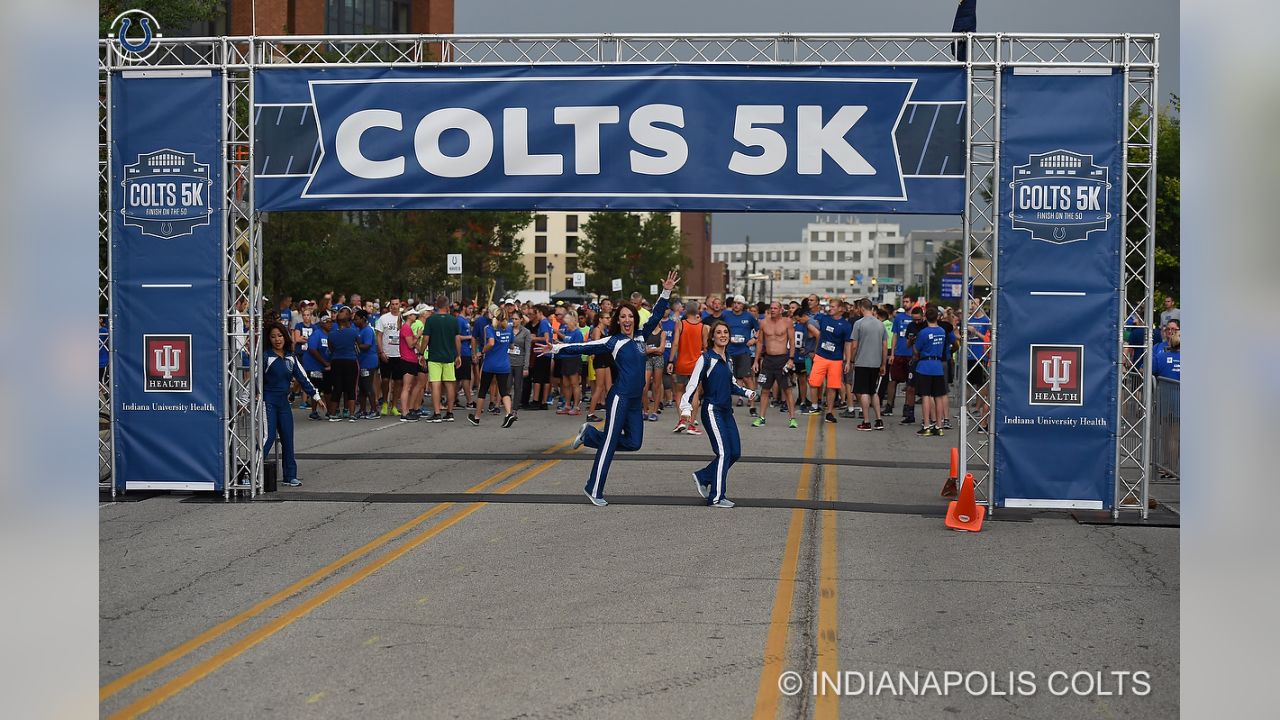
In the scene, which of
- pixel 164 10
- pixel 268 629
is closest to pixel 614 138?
pixel 268 629

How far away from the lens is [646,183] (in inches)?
507

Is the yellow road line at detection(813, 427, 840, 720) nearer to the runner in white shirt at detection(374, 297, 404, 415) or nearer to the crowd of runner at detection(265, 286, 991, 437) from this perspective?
the crowd of runner at detection(265, 286, 991, 437)

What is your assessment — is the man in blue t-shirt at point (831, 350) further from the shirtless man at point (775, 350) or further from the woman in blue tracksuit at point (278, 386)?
the woman in blue tracksuit at point (278, 386)

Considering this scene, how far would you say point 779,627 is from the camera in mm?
7668

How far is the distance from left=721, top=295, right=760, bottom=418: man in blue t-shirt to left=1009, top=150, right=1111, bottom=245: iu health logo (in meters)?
8.92

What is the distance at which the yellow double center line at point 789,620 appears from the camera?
618 cm

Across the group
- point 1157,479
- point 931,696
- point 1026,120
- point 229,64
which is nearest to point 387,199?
point 229,64

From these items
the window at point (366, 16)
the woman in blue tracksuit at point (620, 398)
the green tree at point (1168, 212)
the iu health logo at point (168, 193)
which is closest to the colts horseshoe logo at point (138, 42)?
the iu health logo at point (168, 193)

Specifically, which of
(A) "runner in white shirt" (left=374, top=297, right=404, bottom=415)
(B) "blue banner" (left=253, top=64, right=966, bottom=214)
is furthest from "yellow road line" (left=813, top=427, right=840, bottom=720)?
(A) "runner in white shirt" (left=374, top=297, right=404, bottom=415)

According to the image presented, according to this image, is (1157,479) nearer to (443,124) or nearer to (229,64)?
(443,124)

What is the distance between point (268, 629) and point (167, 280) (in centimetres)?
661

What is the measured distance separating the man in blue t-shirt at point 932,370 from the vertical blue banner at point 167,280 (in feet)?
35.2

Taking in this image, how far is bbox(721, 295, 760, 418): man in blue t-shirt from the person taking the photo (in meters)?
21.0

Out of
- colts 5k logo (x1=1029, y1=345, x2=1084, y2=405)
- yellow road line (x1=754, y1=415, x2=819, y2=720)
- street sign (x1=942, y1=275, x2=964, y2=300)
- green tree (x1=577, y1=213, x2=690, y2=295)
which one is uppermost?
green tree (x1=577, y1=213, x2=690, y2=295)
